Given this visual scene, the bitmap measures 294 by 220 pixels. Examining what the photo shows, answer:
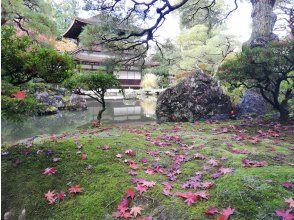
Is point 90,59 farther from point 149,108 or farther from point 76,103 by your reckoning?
point 149,108

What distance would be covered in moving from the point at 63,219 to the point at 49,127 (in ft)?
33.0

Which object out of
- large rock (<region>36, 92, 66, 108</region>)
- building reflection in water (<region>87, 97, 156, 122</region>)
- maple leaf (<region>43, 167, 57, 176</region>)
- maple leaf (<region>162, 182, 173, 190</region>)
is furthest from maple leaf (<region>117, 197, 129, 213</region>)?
large rock (<region>36, 92, 66, 108</region>)

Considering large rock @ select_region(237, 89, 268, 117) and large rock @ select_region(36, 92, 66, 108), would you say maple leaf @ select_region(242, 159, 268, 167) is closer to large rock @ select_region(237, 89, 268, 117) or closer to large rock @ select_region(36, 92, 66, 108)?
large rock @ select_region(237, 89, 268, 117)

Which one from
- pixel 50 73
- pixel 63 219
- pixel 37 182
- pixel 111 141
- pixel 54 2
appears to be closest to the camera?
pixel 63 219

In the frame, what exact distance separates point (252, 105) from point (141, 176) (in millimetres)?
7164

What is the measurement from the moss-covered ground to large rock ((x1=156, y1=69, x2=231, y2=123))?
4.26m

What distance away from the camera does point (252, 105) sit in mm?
9570

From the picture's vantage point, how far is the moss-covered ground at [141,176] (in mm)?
2758

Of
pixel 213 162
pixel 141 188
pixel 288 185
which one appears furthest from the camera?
pixel 213 162

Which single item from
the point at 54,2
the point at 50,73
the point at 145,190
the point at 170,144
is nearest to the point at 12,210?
the point at 145,190

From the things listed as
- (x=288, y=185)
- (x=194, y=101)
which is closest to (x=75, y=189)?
(x=288, y=185)

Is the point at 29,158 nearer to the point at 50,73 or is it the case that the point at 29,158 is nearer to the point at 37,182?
the point at 37,182

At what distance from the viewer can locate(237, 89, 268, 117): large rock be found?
9.52 metres

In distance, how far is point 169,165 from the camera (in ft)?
13.3
